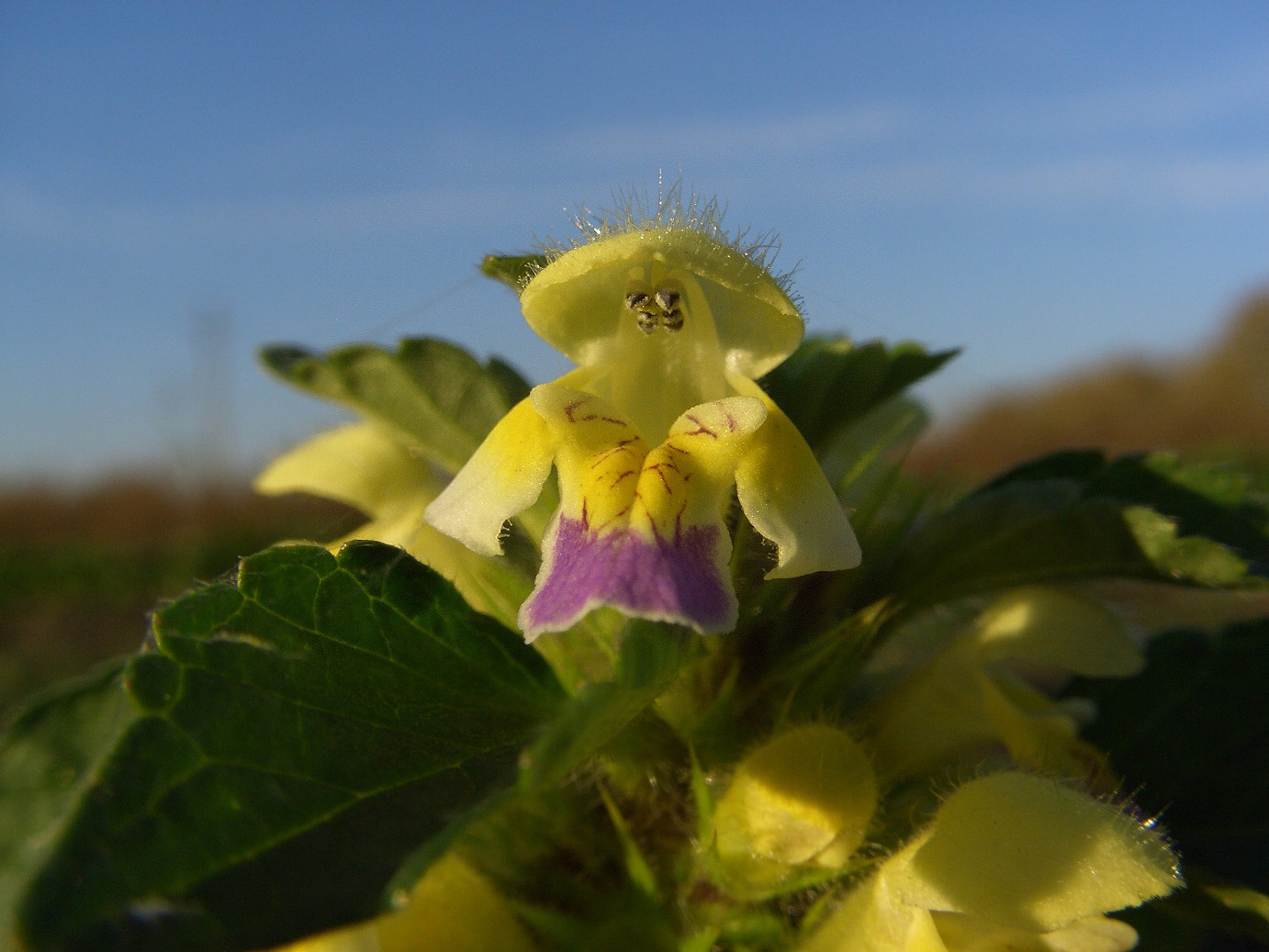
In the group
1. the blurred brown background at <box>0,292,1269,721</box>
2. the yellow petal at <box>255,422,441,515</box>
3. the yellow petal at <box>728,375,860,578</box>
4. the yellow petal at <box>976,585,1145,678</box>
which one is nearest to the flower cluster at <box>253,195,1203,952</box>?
the yellow petal at <box>728,375,860,578</box>

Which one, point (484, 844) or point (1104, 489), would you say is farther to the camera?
point (1104, 489)

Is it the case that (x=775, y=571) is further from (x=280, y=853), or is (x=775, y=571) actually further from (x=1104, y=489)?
(x=1104, y=489)

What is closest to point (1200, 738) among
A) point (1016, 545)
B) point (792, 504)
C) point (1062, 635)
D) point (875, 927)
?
point (1062, 635)

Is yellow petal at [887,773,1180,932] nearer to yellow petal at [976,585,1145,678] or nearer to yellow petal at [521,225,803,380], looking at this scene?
yellow petal at [976,585,1145,678]

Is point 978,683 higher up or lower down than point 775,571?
lower down

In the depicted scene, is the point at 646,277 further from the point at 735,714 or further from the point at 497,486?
the point at 735,714

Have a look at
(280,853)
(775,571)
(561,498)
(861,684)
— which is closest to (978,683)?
(861,684)
